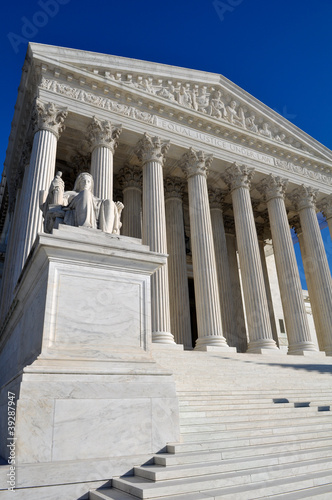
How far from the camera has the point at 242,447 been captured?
269 inches

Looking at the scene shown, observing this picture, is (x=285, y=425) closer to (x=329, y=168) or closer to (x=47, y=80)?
(x=47, y=80)

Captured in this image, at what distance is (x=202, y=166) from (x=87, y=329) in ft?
65.7

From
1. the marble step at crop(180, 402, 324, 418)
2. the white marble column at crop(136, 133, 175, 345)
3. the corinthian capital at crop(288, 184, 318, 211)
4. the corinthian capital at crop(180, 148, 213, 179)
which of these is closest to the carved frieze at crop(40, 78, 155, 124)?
the white marble column at crop(136, 133, 175, 345)

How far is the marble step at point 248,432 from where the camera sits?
22.8 ft

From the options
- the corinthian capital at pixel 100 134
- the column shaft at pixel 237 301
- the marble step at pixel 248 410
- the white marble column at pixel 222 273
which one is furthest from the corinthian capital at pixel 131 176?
the marble step at pixel 248 410

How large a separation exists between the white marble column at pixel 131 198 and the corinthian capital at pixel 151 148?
3.29m

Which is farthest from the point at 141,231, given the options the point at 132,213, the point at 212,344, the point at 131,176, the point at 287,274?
the point at 287,274

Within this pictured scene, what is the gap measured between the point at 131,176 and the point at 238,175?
7933mm

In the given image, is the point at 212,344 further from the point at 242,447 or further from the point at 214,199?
the point at 214,199

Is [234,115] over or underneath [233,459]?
over

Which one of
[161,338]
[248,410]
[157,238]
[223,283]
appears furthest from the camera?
[223,283]

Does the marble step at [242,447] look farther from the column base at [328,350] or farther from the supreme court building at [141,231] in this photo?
the column base at [328,350]

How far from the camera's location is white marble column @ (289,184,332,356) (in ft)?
85.4

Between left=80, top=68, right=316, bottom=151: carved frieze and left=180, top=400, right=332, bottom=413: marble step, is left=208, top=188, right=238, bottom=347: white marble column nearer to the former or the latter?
left=80, top=68, right=316, bottom=151: carved frieze
